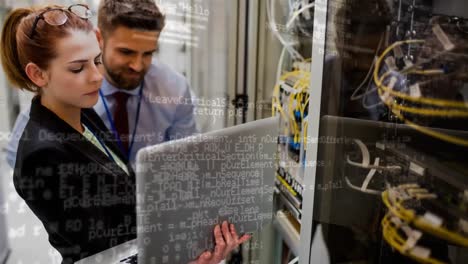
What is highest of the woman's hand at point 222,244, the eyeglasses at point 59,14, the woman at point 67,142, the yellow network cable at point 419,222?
the eyeglasses at point 59,14

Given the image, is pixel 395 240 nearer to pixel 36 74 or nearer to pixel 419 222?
pixel 419 222

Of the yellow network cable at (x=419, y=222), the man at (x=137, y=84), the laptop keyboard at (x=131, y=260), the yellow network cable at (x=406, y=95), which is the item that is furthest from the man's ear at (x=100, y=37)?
the yellow network cable at (x=419, y=222)

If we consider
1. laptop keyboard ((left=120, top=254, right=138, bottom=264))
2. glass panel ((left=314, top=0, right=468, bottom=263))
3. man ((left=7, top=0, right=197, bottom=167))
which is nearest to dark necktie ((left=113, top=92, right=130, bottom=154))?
man ((left=7, top=0, right=197, bottom=167))

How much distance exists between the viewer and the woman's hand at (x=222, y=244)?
3.10ft

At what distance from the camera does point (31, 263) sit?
2.65 feet

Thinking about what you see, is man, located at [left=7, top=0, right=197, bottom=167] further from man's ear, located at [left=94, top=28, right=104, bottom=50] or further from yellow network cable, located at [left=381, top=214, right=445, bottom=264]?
yellow network cable, located at [left=381, top=214, right=445, bottom=264]

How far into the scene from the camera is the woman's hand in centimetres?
94

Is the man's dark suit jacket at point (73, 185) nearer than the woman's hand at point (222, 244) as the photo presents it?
Yes

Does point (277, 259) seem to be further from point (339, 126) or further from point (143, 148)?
point (143, 148)

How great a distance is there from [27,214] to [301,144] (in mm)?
757

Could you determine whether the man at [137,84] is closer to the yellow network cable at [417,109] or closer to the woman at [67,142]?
the woman at [67,142]

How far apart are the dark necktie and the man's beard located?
0.02 m

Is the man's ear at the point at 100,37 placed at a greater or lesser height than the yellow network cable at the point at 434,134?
greater

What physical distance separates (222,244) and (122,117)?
438 millimetres
